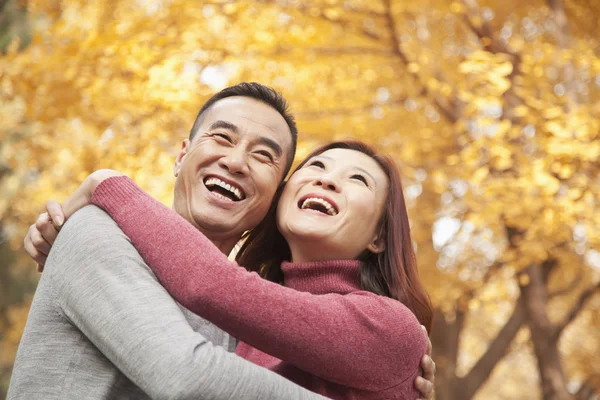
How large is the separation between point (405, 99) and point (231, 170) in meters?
4.90

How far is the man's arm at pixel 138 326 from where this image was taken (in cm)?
161

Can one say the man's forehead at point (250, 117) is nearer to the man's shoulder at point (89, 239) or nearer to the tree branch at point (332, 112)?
the man's shoulder at point (89, 239)

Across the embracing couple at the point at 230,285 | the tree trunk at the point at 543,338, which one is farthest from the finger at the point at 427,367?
the tree trunk at the point at 543,338

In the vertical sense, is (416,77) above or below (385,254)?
below

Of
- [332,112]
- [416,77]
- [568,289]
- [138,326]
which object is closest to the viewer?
[138,326]

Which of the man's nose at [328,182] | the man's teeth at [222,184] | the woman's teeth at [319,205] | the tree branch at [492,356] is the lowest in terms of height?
the tree branch at [492,356]

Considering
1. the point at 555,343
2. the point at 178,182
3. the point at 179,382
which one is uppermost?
the point at 179,382

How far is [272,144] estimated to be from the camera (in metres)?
2.60

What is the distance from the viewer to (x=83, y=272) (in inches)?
70.1

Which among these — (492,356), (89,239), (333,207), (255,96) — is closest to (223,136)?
(255,96)

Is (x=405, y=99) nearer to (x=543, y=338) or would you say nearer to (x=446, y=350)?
(x=543, y=338)

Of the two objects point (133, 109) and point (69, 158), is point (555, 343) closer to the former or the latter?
point (133, 109)

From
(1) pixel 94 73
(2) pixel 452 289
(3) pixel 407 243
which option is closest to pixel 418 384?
(3) pixel 407 243

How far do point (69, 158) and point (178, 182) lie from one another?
5296 mm
